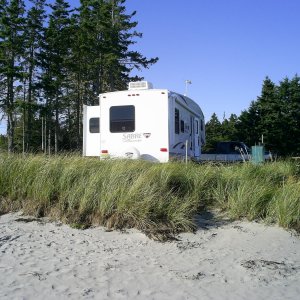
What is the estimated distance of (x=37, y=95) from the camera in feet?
119

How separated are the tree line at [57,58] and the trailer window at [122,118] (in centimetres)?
2016

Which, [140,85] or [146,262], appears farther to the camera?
[140,85]

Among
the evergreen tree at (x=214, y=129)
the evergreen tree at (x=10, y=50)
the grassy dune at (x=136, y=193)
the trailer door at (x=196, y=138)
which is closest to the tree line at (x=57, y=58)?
the evergreen tree at (x=10, y=50)

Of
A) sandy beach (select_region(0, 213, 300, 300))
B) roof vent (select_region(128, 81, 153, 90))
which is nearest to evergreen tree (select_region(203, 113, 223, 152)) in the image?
roof vent (select_region(128, 81, 153, 90))

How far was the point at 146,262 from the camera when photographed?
5.31 meters

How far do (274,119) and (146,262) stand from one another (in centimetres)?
3420

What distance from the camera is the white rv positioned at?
491 inches

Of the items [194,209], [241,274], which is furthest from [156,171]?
[241,274]

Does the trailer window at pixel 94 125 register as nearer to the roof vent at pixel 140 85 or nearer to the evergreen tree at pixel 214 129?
the roof vent at pixel 140 85

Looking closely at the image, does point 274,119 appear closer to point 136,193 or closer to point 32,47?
point 32,47

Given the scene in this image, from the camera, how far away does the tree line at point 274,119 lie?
36.8 meters

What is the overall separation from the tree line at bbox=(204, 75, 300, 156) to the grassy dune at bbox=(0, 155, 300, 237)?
29.1 m

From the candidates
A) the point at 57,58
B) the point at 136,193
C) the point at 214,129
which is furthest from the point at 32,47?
the point at 136,193

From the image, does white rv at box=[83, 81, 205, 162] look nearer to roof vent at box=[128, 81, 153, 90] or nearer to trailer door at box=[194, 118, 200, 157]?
roof vent at box=[128, 81, 153, 90]
